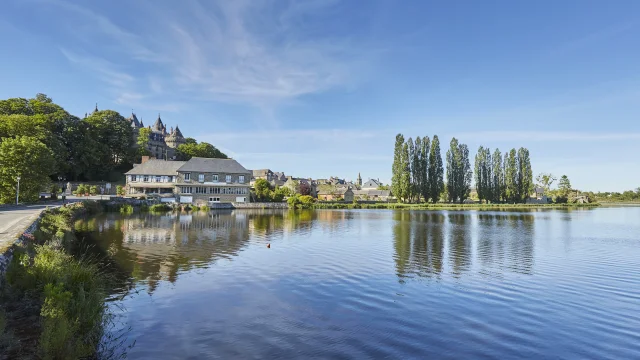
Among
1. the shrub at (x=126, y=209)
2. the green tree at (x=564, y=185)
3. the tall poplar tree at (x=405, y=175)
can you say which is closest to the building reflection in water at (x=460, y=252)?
the shrub at (x=126, y=209)

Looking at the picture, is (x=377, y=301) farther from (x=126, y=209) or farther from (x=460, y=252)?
(x=126, y=209)

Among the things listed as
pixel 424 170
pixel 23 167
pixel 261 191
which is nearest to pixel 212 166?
pixel 261 191

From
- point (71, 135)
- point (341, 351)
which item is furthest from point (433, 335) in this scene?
point (71, 135)

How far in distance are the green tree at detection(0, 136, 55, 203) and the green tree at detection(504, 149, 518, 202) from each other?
95424 mm

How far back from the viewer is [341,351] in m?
8.54

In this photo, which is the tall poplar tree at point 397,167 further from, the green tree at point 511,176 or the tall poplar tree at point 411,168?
the green tree at point 511,176

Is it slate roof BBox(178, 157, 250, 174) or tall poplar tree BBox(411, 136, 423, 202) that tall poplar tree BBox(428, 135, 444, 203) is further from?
slate roof BBox(178, 157, 250, 174)

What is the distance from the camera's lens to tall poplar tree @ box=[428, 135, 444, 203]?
288 ft

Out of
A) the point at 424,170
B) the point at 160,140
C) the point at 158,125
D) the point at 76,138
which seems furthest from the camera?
the point at 158,125

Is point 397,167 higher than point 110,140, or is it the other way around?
point 110,140

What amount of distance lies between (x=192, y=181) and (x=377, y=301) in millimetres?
63668

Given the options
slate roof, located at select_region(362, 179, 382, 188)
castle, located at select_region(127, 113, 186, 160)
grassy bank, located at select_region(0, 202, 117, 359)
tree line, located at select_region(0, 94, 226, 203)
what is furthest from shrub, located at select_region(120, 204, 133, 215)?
slate roof, located at select_region(362, 179, 382, 188)

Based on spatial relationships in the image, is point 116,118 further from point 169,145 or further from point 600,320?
point 600,320

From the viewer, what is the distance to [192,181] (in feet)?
231
